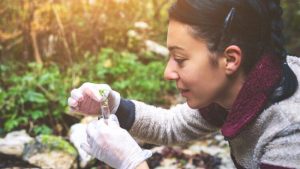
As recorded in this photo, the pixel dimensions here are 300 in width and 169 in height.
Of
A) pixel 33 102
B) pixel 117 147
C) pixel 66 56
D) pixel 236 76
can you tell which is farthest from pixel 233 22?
pixel 66 56

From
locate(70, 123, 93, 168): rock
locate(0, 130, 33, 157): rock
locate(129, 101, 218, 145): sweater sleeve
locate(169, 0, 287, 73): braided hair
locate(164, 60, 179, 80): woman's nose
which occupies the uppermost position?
locate(169, 0, 287, 73): braided hair

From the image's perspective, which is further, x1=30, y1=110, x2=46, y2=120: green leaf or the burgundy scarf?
→ x1=30, y1=110, x2=46, y2=120: green leaf

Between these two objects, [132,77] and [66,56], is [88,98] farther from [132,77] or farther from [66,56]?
[66,56]

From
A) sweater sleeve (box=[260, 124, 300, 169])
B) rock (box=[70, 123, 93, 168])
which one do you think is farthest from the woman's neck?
rock (box=[70, 123, 93, 168])

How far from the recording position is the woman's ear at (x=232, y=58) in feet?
6.06

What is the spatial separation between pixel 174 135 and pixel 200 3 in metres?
0.90

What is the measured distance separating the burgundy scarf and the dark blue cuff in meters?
0.59

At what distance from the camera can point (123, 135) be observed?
6.20 ft

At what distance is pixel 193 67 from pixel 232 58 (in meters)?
0.16

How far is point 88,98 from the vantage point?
7.27 feet

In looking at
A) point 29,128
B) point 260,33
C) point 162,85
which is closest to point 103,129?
point 260,33

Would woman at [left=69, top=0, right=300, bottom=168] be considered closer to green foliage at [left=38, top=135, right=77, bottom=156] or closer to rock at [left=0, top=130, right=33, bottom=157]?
green foliage at [left=38, top=135, right=77, bottom=156]

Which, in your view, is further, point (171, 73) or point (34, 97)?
point (34, 97)

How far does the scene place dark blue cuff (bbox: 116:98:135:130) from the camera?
237 centimetres
